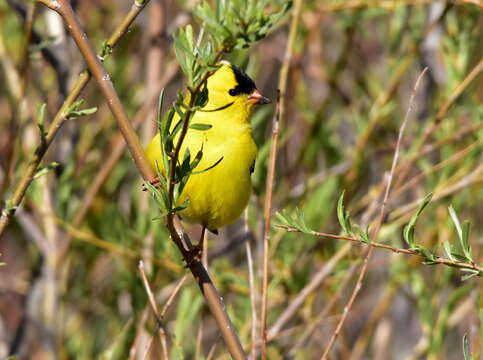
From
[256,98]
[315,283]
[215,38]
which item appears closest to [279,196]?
[256,98]

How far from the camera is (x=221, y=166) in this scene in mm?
1829

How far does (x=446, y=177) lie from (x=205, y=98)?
1.43 m

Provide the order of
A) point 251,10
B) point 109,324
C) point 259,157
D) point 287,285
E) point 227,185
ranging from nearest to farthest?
point 251,10 < point 227,185 < point 259,157 < point 287,285 < point 109,324

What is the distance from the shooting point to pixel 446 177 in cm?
229

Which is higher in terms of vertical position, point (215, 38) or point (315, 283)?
point (215, 38)

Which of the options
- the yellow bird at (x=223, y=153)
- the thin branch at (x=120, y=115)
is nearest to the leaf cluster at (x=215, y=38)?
the thin branch at (x=120, y=115)

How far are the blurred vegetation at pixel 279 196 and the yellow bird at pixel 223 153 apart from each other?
0.20 meters

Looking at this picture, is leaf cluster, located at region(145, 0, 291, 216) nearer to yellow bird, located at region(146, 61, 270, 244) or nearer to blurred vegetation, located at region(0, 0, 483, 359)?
yellow bird, located at region(146, 61, 270, 244)

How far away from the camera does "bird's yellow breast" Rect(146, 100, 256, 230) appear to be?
1801 mm

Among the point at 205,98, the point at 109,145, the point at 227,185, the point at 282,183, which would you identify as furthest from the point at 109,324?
the point at 205,98

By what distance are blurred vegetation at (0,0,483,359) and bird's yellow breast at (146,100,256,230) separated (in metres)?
0.20

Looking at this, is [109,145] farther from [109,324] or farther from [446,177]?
[446,177]

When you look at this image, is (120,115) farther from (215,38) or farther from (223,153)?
(223,153)

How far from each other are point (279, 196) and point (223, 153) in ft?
2.83
